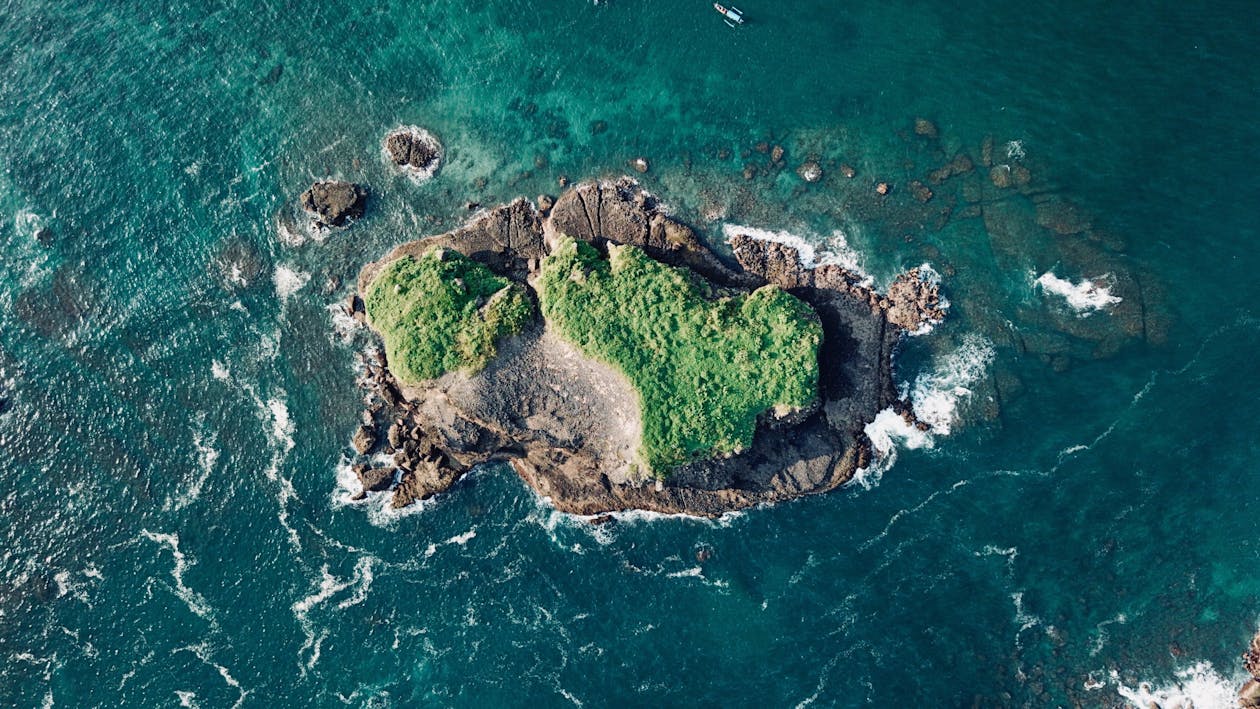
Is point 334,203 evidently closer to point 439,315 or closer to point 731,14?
point 439,315

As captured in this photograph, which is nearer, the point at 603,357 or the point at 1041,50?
the point at 603,357

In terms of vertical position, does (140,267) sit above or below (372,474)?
above

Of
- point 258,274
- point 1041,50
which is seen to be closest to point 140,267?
point 258,274

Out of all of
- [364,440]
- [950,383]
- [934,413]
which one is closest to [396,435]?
[364,440]

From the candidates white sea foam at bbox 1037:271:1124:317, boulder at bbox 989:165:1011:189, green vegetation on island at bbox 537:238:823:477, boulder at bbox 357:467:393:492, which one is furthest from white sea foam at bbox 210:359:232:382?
white sea foam at bbox 1037:271:1124:317

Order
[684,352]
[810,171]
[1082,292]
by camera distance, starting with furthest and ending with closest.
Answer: [810,171] < [1082,292] < [684,352]

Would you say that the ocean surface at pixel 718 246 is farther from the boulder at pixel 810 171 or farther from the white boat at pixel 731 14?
the white boat at pixel 731 14

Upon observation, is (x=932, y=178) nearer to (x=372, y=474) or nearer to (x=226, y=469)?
(x=372, y=474)
